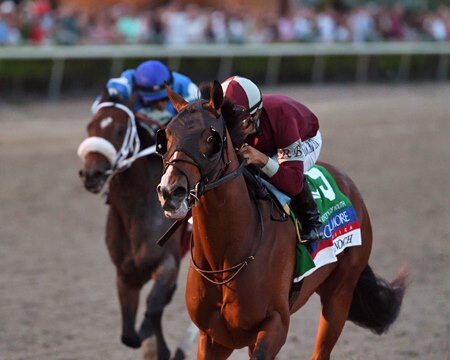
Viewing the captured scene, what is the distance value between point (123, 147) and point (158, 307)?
0.91 m

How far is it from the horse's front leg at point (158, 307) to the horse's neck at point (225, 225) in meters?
1.37

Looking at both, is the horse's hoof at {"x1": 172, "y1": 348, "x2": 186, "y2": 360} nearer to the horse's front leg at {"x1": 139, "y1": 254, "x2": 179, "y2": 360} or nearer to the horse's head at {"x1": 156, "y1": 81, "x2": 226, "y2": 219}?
the horse's front leg at {"x1": 139, "y1": 254, "x2": 179, "y2": 360}

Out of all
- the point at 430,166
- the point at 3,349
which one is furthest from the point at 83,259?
the point at 430,166

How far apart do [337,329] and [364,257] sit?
1.42 feet

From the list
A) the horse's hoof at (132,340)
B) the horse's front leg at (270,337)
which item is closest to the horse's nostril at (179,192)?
the horse's front leg at (270,337)

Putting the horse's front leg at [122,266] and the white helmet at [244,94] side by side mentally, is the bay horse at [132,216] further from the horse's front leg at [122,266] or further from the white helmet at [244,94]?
the white helmet at [244,94]

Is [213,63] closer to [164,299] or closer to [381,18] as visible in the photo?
[381,18]

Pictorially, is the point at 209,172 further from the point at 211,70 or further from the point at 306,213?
the point at 211,70

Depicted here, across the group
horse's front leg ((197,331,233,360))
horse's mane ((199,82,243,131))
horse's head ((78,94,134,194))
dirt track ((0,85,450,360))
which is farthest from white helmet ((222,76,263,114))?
dirt track ((0,85,450,360))

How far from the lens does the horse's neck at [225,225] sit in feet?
12.1

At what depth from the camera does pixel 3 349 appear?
5535 millimetres

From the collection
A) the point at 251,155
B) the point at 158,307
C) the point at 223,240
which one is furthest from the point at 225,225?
the point at 158,307

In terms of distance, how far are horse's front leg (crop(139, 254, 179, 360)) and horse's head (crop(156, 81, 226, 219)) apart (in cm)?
181

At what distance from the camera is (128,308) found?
17.5ft
